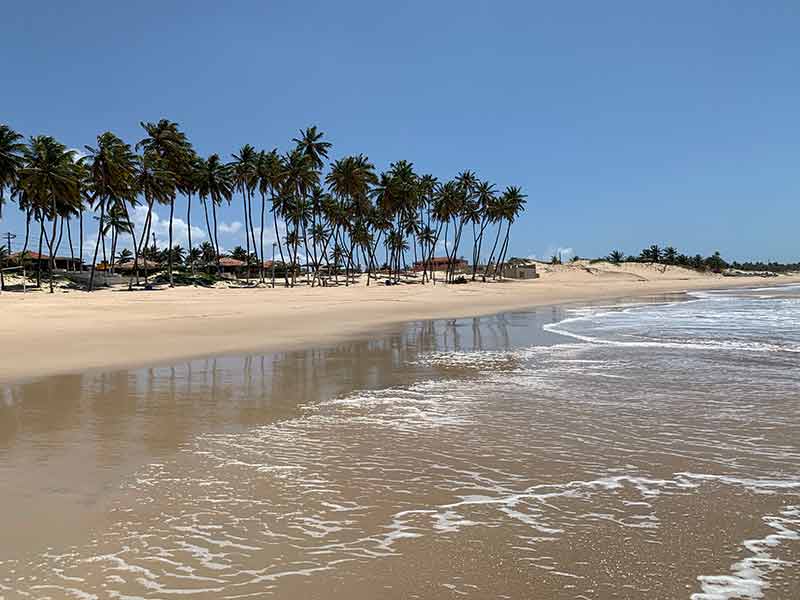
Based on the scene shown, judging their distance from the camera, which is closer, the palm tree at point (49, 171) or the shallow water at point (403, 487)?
the shallow water at point (403, 487)

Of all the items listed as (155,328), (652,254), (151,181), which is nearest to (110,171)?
(151,181)

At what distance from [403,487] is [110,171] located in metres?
62.7

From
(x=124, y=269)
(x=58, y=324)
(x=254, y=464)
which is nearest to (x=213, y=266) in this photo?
(x=124, y=269)

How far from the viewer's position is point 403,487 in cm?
561

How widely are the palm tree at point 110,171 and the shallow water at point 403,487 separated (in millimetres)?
54763

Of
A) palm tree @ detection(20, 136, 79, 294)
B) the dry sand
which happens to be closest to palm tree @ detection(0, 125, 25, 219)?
palm tree @ detection(20, 136, 79, 294)

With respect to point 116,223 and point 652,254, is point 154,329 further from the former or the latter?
point 652,254

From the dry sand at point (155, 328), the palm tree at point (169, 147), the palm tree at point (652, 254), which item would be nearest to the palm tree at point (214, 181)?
the palm tree at point (169, 147)

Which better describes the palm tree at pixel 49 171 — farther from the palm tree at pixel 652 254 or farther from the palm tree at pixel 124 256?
the palm tree at pixel 652 254

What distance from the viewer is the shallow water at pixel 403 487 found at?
3877 millimetres

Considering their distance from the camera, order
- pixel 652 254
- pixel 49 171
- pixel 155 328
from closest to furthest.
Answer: pixel 155 328 → pixel 49 171 → pixel 652 254

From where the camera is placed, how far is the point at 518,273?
111 metres

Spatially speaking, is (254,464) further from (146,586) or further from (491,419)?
(491,419)

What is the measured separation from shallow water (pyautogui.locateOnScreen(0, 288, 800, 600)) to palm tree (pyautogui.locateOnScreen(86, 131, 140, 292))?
54.8m
